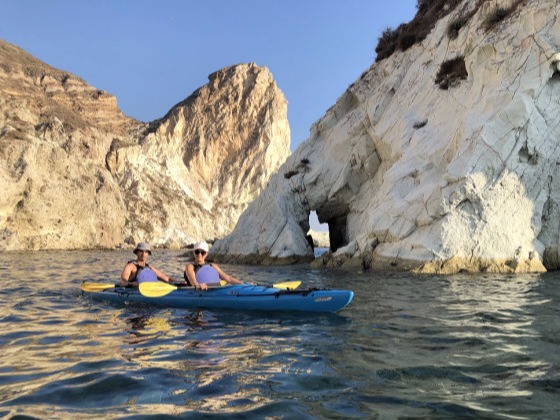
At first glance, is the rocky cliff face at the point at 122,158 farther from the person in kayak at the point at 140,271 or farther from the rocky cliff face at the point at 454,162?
the person in kayak at the point at 140,271

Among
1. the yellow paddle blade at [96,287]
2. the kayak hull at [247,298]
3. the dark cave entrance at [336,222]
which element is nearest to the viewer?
the kayak hull at [247,298]

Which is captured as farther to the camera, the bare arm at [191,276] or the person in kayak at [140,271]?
the person in kayak at [140,271]

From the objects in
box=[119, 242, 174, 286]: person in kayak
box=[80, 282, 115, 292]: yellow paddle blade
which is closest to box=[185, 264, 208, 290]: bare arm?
box=[119, 242, 174, 286]: person in kayak

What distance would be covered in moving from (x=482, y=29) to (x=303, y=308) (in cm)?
1717

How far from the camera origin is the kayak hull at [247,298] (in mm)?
9203

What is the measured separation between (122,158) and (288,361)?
236ft

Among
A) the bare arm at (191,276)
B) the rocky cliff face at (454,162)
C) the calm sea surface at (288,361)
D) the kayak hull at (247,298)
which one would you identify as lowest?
the calm sea surface at (288,361)

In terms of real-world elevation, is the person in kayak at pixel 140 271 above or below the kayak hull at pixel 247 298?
above

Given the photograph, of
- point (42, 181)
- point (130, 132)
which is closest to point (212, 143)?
point (130, 132)

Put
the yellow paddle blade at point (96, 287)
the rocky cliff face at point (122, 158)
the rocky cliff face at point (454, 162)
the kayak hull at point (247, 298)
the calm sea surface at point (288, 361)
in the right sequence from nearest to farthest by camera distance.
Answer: the calm sea surface at point (288, 361), the kayak hull at point (247, 298), the yellow paddle blade at point (96, 287), the rocky cliff face at point (454, 162), the rocky cliff face at point (122, 158)

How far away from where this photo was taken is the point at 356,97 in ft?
94.0

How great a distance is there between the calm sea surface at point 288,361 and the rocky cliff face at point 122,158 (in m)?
42.6

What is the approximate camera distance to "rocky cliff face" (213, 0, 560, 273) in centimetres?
1609

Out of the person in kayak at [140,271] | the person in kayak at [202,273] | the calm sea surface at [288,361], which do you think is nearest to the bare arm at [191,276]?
the person in kayak at [202,273]
